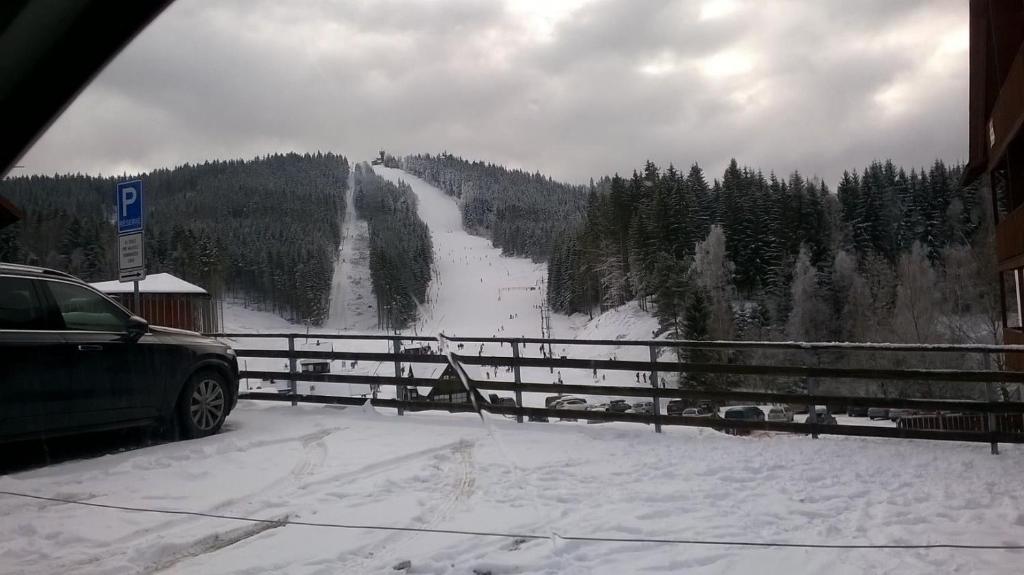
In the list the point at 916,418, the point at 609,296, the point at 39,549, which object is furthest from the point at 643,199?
the point at 39,549

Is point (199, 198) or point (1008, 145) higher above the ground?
point (199, 198)

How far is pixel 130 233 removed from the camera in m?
9.17

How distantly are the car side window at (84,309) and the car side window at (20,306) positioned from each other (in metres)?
0.20

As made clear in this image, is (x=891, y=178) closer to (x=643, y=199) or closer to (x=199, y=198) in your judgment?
(x=643, y=199)

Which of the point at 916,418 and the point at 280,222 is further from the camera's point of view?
the point at 280,222

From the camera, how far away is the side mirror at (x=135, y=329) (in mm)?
6969

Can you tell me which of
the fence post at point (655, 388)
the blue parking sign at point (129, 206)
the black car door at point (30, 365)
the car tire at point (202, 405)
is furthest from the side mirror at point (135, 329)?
the fence post at point (655, 388)

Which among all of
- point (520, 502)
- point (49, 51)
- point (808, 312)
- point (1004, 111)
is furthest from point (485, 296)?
point (49, 51)

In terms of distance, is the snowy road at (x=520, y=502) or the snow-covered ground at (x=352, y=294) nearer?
the snowy road at (x=520, y=502)

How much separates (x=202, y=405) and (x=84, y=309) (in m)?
1.82

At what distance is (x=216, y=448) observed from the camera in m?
Result: 7.21

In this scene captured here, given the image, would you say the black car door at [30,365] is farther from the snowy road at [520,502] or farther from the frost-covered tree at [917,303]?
the frost-covered tree at [917,303]

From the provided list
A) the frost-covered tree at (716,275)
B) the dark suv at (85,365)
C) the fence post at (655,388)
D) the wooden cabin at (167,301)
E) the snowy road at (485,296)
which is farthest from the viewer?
the snowy road at (485,296)

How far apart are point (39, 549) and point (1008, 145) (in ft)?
53.1
